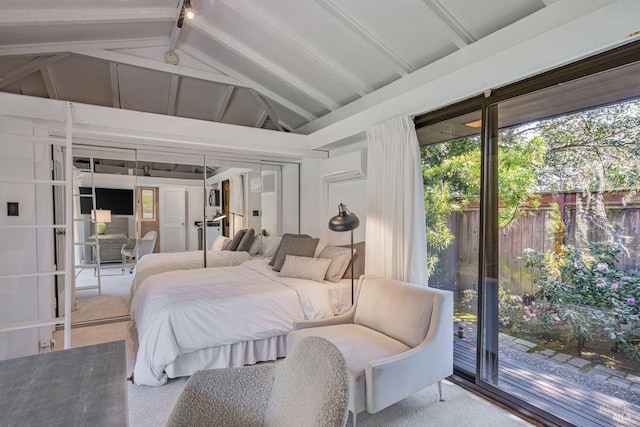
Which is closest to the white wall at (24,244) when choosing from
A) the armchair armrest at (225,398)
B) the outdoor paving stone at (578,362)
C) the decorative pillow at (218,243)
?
the decorative pillow at (218,243)

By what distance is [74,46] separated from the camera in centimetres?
330

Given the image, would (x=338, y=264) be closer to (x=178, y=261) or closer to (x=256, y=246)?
(x=256, y=246)

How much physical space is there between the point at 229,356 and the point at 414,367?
151cm

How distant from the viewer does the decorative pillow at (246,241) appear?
457 centimetres

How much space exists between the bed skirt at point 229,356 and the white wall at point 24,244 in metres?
1.59

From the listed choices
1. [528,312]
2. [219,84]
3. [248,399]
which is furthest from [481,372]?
[219,84]

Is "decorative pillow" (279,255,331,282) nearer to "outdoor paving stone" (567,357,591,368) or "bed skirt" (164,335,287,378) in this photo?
"bed skirt" (164,335,287,378)

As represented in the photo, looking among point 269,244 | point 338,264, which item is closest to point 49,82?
point 269,244

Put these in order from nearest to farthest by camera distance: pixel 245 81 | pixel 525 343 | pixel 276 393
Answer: pixel 276 393, pixel 525 343, pixel 245 81

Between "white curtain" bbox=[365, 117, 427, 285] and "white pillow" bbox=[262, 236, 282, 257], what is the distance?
1.79 m

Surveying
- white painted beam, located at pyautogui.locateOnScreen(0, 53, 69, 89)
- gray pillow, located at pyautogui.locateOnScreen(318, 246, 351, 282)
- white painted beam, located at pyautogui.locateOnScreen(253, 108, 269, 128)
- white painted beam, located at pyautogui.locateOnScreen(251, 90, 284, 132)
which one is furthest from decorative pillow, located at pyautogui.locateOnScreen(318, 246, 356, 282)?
white painted beam, located at pyautogui.locateOnScreen(0, 53, 69, 89)

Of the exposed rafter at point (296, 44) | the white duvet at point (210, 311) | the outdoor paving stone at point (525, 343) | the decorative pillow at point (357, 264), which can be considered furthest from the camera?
the decorative pillow at point (357, 264)

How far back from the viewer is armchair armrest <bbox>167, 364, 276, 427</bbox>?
1.22 metres

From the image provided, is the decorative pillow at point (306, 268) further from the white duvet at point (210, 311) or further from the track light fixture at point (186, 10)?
the track light fixture at point (186, 10)
